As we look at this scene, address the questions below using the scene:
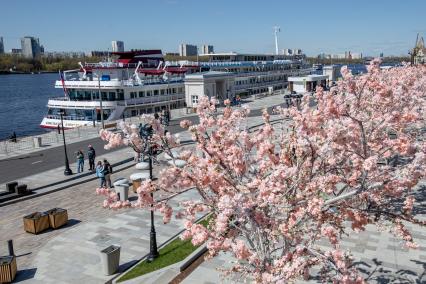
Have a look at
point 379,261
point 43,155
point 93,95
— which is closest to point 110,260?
point 379,261

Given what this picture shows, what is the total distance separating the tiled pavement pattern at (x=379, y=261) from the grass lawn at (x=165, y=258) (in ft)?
3.58

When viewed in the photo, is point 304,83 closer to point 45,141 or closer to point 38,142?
point 45,141

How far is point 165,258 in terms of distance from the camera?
47.8 ft

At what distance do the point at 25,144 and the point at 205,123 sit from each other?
32.0m

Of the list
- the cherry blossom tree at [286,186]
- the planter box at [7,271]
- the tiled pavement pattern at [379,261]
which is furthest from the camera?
the planter box at [7,271]

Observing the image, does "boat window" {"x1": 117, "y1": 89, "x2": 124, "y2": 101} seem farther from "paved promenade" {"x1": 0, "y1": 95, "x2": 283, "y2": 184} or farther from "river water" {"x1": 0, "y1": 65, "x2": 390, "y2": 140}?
"river water" {"x1": 0, "y1": 65, "x2": 390, "y2": 140}

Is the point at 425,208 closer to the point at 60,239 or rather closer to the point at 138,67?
the point at 60,239

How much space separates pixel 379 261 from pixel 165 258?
24.9 ft

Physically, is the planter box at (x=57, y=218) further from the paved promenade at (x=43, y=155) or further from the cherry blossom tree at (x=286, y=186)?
the cherry blossom tree at (x=286, y=186)

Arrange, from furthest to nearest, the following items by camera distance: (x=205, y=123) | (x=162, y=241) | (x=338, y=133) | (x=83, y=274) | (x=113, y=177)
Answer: (x=113, y=177) → (x=162, y=241) → (x=83, y=274) → (x=205, y=123) → (x=338, y=133)

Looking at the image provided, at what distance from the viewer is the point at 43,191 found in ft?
77.2

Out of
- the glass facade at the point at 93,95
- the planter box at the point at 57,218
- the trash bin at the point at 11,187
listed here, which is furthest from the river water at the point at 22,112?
the planter box at the point at 57,218

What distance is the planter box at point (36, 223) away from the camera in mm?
17312

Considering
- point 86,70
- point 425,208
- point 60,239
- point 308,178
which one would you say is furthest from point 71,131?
point 308,178
